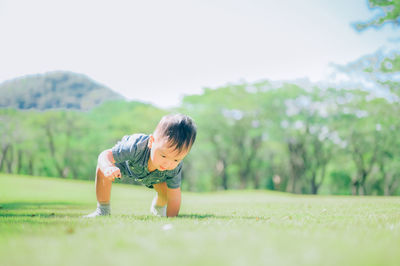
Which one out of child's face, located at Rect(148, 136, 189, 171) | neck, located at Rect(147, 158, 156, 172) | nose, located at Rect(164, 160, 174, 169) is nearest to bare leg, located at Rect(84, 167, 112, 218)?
neck, located at Rect(147, 158, 156, 172)

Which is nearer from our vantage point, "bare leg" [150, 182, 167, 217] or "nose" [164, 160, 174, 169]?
"nose" [164, 160, 174, 169]

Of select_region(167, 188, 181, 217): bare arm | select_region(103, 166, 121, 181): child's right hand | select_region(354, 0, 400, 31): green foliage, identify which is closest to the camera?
select_region(103, 166, 121, 181): child's right hand

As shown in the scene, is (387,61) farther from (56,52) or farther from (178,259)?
(56,52)

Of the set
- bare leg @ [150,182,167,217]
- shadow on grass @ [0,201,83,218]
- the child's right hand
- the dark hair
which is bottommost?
shadow on grass @ [0,201,83,218]

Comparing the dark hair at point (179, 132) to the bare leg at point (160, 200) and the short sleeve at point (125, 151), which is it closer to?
the short sleeve at point (125, 151)

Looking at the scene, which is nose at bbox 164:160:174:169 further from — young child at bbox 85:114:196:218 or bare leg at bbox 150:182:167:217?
bare leg at bbox 150:182:167:217

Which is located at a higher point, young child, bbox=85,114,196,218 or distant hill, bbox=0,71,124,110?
distant hill, bbox=0,71,124,110

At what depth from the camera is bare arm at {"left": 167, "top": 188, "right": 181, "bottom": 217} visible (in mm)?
5309

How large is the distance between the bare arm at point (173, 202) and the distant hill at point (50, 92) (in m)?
50.3

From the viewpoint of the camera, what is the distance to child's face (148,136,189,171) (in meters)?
4.49

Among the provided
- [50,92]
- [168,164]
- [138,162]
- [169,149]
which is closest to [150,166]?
[138,162]

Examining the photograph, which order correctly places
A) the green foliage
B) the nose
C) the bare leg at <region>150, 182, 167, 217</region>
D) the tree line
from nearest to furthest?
the nose → the bare leg at <region>150, 182, 167, 217</region> → the green foliage → the tree line

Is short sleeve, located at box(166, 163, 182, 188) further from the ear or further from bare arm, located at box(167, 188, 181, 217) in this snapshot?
the ear

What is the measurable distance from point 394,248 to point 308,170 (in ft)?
127
